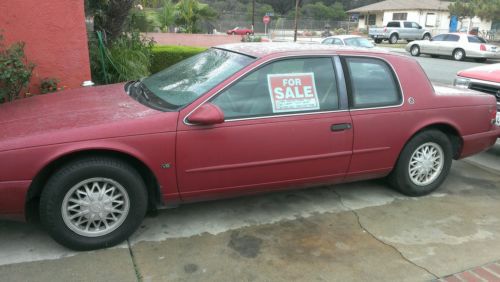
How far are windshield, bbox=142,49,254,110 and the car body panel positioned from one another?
0.12 m

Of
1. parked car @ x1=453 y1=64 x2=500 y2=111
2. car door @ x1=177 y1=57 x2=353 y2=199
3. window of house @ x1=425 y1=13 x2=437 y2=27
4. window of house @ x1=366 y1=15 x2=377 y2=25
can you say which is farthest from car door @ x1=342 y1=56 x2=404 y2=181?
window of house @ x1=366 y1=15 x2=377 y2=25

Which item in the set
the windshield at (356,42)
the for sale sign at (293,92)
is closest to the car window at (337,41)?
the windshield at (356,42)

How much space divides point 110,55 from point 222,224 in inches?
187

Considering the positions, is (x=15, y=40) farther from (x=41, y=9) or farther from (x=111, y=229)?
(x=111, y=229)

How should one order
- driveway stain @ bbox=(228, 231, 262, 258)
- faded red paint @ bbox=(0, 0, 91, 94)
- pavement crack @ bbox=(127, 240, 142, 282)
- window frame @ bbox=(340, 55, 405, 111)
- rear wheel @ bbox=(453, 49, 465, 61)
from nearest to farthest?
pavement crack @ bbox=(127, 240, 142, 282)
driveway stain @ bbox=(228, 231, 262, 258)
window frame @ bbox=(340, 55, 405, 111)
faded red paint @ bbox=(0, 0, 91, 94)
rear wheel @ bbox=(453, 49, 465, 61)

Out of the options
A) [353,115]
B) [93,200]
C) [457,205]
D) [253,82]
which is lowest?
[457,205]

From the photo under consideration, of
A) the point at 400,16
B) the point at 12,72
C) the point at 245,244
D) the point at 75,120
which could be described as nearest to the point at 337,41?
the point at 12,72

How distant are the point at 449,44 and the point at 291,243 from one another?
74.3 feet

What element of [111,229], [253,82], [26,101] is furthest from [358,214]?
[26,101]

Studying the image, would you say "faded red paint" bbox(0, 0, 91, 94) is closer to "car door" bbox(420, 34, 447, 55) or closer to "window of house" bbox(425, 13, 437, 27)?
"car door" bbox(420, 34, 447, 55)

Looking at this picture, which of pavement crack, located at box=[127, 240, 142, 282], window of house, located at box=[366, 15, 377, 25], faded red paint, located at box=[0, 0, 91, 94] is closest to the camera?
pavement crack, located at box=[127, 240, 142, 282]

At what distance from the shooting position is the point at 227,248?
3467mm

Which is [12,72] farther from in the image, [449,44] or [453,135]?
[449,44]

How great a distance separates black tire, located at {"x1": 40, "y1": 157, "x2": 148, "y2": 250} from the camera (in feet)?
10.1
